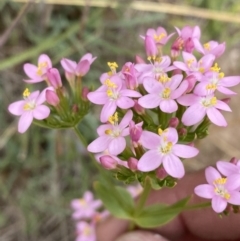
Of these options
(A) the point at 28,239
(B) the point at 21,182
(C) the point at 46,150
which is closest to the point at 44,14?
(C) the point at 46,150

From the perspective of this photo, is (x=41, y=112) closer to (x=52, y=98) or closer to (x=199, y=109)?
(x=52, y=98)

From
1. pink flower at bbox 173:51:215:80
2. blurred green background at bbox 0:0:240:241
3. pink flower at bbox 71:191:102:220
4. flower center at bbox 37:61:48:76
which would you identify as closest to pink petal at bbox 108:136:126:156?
pink flower at bbox 173:51:215:80

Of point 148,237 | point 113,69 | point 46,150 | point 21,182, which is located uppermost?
point 113,69

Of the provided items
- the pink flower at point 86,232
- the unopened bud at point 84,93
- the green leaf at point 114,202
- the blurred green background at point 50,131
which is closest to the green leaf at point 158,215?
the green leaf at point 114,202

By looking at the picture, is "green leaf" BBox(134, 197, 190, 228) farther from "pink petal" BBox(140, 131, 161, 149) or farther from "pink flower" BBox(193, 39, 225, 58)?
"pink flower" BBox(193, 39, 225, 58)

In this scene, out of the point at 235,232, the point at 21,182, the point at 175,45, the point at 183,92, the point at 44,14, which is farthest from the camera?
the point at 21,182

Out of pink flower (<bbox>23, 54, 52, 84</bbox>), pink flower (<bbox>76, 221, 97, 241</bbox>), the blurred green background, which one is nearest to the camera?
pink flower (<bbox>23, 54, 52, 84</bbox>)

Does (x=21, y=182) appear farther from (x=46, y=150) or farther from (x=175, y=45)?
(x=175, y=45)
